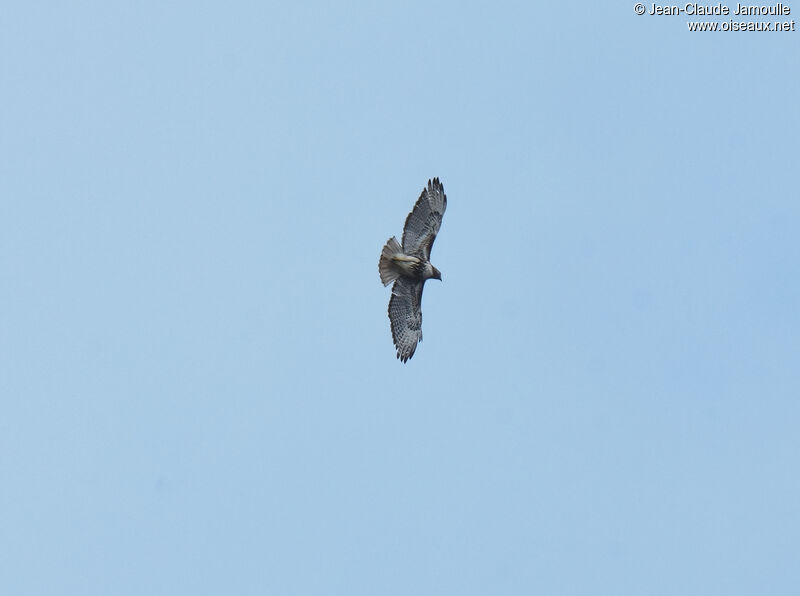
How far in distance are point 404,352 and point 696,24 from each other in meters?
12.0

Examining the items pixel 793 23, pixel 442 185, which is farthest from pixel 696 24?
pixel 442 185

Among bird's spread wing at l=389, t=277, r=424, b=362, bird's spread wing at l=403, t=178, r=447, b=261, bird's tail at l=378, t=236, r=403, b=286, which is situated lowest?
bird's spread wing at l=389, t=277, r=424, b=362

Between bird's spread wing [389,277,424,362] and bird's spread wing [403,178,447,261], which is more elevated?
bird's spread wing [403,178,447,261]

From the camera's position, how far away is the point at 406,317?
A: 150ft

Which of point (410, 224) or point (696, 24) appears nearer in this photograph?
point (410, 224)

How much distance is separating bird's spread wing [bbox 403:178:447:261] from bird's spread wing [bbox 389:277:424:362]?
3.14 ft

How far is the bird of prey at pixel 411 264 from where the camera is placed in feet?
146

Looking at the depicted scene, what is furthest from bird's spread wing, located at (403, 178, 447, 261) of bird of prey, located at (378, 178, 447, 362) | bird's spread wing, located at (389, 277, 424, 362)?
bird's spread wing, located at (389, 277, 424, 362)

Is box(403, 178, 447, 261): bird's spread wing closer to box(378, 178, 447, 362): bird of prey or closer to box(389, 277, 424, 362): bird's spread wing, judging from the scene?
box(378, 178, 447, 362): bird of prey

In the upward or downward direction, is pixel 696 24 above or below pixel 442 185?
above

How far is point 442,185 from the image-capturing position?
45.0 metres

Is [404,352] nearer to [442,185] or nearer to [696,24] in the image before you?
[442,185]

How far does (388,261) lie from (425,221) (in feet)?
4.61

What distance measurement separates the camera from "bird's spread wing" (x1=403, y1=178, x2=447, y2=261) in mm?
44781
